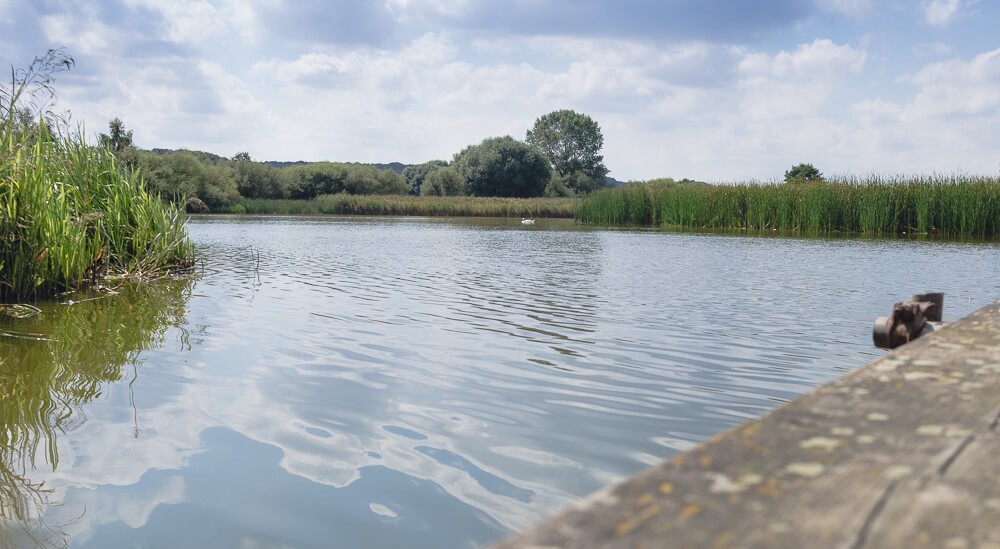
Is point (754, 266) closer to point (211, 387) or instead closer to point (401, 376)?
point (401, 376)

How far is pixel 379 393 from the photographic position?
15.3 feet

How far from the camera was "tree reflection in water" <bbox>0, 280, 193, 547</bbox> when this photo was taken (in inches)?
118

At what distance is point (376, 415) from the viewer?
13.8ft

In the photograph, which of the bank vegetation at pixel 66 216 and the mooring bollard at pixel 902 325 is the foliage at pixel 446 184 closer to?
the bank vegetation at pixel 66 216

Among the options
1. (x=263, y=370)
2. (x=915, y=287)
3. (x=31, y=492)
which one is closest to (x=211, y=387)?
(x=263, y=370)

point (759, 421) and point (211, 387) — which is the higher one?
point (759, 421)

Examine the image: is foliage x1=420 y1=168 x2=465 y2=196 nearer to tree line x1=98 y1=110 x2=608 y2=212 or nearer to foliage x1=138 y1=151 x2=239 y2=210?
tree line x1=98 y1=110 x2=608 y2=212

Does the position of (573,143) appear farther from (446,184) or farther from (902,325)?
(902,325)

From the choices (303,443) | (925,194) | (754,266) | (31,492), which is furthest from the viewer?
(925,194)

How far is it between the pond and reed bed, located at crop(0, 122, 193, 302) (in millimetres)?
502

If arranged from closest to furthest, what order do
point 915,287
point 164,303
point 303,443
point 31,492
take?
1. point 31,492
2. point 303,443
3. point 164,303
4. point 915,287

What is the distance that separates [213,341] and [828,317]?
18.9 ft

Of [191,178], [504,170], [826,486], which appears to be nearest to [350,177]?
[504,170]

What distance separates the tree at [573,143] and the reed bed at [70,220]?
75146 millimetres
